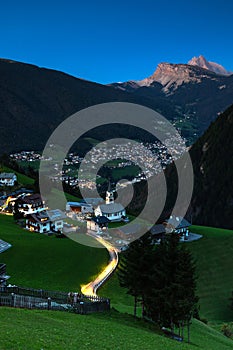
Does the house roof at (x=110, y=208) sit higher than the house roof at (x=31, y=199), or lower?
lower

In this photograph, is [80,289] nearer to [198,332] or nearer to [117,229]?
[198,332]

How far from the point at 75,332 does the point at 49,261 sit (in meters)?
39.1

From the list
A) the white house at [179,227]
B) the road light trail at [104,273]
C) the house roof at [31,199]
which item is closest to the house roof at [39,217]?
the road light trail at [104,273]

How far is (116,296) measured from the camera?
5459 centimetres

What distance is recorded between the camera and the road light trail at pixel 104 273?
178ft

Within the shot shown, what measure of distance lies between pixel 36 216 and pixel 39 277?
106 feet

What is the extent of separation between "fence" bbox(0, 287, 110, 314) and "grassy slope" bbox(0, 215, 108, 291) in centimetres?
1752

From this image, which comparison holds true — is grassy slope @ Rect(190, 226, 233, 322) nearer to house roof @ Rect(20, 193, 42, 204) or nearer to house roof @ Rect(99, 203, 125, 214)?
house roof @ Rect(99, 203, 125, 214)

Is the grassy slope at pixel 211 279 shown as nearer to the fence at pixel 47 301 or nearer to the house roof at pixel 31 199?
the fence at pixel 47 301

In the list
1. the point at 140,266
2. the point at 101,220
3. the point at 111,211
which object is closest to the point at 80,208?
the point at 111,211

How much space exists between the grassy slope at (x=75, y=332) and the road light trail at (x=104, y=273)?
1869cm

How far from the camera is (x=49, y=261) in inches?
2464

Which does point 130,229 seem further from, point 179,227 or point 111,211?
point 111,211

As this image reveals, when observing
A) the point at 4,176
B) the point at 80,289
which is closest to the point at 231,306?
the point at 80,289
